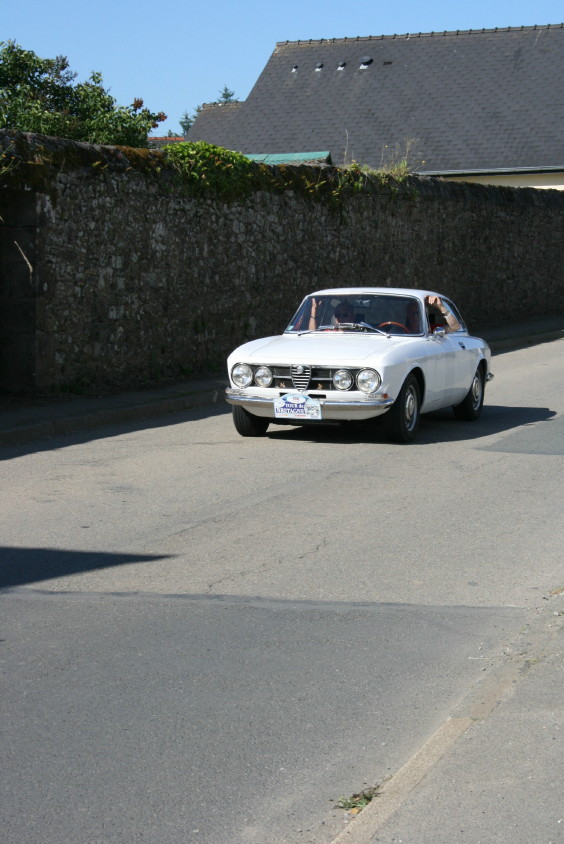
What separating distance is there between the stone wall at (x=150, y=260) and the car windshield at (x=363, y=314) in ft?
10.4

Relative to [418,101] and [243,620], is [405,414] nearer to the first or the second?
[243,620]

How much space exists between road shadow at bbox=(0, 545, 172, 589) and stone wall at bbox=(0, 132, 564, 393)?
6.75 meters

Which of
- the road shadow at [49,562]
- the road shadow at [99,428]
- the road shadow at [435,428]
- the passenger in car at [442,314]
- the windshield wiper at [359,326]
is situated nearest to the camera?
the road shadow at [49,562]

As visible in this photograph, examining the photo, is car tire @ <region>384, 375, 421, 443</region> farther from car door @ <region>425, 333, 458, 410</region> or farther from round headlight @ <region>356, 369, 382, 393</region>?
round headlight @ <region>356, 369, 382, 393</region>

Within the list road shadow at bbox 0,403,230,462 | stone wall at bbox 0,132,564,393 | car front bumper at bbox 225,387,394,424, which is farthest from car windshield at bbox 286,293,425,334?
stone wall at bbox 0,132,564,393

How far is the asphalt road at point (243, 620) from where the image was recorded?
3.69 metres

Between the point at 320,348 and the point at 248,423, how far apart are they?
1.11 m

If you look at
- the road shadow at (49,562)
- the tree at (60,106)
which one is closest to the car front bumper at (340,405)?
the road shadow at (49,562)

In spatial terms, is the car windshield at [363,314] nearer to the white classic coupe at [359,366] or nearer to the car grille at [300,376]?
the white classic coupe at [359,366]

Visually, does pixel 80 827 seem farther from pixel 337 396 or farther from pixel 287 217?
pixel 287 217

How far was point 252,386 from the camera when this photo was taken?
11016 millimetres

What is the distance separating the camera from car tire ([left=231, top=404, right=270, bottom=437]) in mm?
11469

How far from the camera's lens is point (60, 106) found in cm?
2278

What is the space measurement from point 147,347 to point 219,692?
36.5 ft
